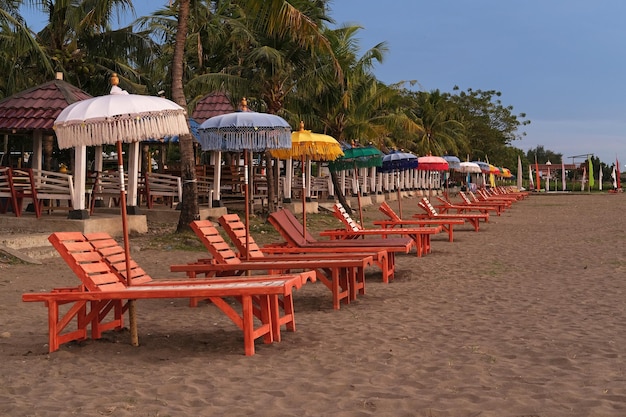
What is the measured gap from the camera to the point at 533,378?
5.10m

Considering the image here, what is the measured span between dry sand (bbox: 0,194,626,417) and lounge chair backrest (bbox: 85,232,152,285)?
A: 470 millimetres

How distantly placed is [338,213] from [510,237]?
5687 mm

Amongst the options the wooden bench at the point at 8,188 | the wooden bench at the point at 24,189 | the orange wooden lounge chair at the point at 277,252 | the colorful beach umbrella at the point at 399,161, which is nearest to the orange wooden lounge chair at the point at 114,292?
the orange wooden lounge chair at the point at 277,252

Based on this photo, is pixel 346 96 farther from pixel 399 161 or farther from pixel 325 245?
pixel 325 245

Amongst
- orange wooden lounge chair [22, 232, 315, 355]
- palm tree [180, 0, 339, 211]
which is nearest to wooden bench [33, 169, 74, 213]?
palm tree [180, 0, 339, 211]

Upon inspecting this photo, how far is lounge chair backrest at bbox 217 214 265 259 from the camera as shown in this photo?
9.42 m

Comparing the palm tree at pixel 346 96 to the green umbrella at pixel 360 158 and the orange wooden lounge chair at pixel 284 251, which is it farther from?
the orange wooden lounge chair at pixel 284 251

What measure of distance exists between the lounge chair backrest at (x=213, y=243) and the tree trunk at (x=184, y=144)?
6834 millimetres

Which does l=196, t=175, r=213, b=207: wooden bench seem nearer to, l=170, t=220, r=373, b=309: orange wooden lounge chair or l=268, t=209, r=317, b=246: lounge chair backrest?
l=268, t=209, r=317, b=246: lounge chair backrest

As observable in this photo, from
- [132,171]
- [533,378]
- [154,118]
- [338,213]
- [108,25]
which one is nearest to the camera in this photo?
[533,378]

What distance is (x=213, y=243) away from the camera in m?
8.58

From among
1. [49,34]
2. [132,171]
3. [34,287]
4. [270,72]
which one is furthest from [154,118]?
[49,34]

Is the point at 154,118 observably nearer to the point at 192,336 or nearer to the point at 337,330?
the point at 192,336

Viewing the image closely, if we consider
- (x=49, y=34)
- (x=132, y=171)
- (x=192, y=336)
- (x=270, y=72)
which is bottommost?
(x=192, y=336)
